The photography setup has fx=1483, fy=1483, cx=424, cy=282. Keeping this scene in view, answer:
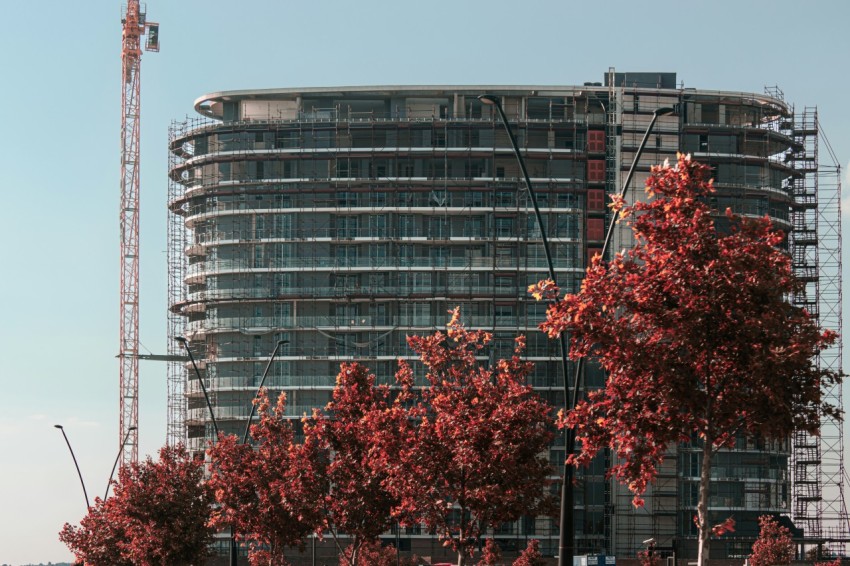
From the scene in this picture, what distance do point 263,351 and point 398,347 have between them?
35.3 feet

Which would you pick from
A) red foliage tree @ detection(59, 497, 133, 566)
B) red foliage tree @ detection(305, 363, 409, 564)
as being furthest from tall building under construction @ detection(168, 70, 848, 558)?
red foliage tree @ detection(305, 363, 409, 564)

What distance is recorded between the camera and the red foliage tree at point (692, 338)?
28703mm

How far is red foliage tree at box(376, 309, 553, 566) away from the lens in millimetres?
41250

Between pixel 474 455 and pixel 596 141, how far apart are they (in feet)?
263

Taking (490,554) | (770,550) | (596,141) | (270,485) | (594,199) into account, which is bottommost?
(490,554)

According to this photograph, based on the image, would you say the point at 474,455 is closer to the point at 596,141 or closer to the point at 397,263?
the point at 397,263

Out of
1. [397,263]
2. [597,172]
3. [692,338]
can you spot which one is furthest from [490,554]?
[692,338]

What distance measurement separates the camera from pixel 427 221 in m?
118

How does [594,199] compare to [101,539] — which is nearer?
[101,539]

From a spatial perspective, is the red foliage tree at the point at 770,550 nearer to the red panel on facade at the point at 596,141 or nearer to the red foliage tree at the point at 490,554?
the red foliage tree at the point at 490,554

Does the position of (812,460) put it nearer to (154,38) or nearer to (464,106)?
(464,106)

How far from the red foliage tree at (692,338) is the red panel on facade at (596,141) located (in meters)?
89.2

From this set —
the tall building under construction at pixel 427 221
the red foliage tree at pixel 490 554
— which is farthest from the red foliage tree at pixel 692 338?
the tall building under construction at pixel 427 221

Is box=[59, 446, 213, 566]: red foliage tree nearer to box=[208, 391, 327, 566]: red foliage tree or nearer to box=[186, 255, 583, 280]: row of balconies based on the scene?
box=[208, 391, 327, 566]: red foliage tree
